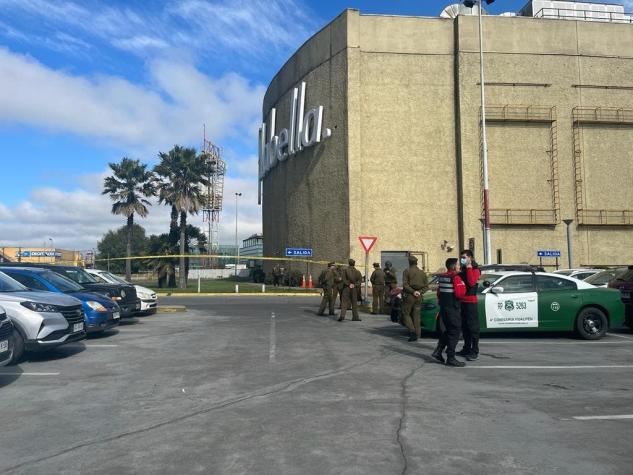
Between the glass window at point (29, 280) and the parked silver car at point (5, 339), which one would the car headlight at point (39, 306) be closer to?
the parked silver car at point (5, 339)

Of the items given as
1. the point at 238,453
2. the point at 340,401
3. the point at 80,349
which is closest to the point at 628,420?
the point at 340,401

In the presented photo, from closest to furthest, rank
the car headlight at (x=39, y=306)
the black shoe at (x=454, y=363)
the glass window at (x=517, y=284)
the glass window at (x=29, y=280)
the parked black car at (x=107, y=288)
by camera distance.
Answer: the black shoe at (x=454, y=363), the car headlight at (x=39, y=306), the glass window at (x=29, y=280), the glass window at (x=517, y=284), the parked black car at (x=107, y=288)

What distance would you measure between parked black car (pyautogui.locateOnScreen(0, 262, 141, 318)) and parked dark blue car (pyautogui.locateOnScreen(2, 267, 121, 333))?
67.7 inches

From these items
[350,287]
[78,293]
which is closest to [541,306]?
[350,287]

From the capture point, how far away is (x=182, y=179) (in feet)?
126

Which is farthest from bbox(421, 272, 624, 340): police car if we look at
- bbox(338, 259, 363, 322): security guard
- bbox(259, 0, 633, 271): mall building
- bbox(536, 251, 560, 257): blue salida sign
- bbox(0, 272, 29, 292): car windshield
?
bbox(536, 251, 560, 257): blue salida sign

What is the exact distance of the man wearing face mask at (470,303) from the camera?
8688mm

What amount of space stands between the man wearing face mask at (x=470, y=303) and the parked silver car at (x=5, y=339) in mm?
6630

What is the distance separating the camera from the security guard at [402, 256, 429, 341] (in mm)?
10656

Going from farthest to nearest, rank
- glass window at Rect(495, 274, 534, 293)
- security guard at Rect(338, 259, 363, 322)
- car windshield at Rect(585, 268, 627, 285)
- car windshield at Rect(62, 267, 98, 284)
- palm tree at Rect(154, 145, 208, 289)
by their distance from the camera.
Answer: palm tree at Rect(154, 145, 208, 289), car windshield at Rect(585, 268, 627, 285), security guard at Rect(338, 259, 363, 322), car windshield at Rect(62, 267, 98, 284), glass window at Rect(495, 274, 534, 293)

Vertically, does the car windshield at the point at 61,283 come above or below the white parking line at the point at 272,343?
above

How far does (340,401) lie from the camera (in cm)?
608

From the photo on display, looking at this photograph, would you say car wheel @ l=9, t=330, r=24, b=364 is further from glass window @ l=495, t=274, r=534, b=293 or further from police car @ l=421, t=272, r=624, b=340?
glass window @ l=495, t=274, r=534, b=293

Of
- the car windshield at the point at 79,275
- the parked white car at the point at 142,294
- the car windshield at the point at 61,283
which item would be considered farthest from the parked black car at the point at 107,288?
the car windshield at the point at 61,283
